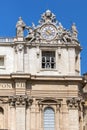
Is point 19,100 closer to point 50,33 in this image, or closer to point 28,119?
point 28,119

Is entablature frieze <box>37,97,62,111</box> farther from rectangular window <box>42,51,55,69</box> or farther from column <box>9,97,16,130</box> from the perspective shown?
rectangular window <box>42,51,55,69</box>

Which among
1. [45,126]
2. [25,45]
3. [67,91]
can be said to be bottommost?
[45,126]

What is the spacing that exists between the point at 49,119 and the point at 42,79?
12.2 ft

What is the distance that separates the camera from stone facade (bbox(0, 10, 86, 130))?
49.3 metres

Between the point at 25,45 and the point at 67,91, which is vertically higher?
the point at 25,45

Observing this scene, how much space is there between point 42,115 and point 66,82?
375cm

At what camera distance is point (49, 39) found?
51.6m

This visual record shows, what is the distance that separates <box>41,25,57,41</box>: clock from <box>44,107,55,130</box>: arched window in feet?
22.3

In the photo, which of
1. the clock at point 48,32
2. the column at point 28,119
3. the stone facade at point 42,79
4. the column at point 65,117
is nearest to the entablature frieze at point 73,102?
the stone facade at point 42,79

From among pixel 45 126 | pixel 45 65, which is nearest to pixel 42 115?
pixel 45 126

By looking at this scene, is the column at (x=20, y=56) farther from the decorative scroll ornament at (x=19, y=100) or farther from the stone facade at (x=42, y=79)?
the decorative scroll ornament at (x=19, y=100)

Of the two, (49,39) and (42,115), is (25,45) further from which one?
(42,115)

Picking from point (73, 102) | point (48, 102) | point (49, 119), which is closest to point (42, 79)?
point (48, 102)

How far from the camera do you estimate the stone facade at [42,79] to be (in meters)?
49.3
